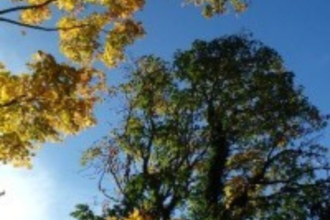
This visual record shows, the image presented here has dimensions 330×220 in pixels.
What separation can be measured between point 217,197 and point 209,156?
220cm

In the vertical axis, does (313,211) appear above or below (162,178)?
below

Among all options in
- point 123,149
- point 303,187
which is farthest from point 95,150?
point 303,187

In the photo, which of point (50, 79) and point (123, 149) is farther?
point (123, 149)

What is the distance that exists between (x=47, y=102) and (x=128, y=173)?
49.5 ft

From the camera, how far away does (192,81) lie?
3562cm

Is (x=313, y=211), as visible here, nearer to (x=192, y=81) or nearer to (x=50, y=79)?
(x=192, y=81)

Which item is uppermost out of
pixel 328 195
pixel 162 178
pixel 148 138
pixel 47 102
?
pixel 148 138

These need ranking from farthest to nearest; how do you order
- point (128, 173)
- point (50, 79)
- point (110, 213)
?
1. point (128, 173)
2. point (110, 213)
3. point (50, 79)

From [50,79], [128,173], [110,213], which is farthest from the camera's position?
[128,173]

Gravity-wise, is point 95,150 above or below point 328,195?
above

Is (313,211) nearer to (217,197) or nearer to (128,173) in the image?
(217,197)

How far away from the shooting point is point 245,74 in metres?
35.9

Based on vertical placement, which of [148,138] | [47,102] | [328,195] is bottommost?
[47,102]

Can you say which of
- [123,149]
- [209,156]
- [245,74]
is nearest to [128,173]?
[123,149]
